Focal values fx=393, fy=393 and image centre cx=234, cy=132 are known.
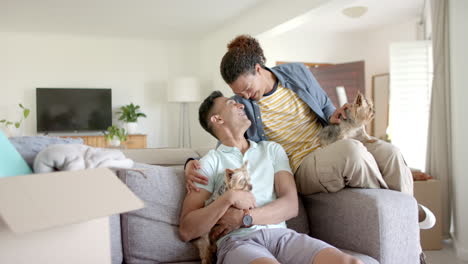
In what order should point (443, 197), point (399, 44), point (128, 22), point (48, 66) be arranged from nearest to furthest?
point (443, 197)
point (399, 44)
point (128, 22)
point (48, 66)

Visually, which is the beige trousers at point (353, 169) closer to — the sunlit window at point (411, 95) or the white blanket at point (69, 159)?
the white blanket at point (69, 159)

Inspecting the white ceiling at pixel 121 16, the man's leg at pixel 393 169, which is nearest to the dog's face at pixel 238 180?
the man's leg at pixel 393 169

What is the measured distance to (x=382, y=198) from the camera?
5.10 ft

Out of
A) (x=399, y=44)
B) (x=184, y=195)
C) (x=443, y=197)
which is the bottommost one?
(x=443, y=197)

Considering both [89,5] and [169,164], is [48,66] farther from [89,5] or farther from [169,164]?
[169,164]

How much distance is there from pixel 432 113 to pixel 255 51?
199 cm

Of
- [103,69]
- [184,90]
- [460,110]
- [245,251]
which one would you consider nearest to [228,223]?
[245,251]

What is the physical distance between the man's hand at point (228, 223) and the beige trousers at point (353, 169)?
0.44 m

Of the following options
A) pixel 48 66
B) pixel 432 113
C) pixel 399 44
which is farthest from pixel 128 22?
pixel 432 113

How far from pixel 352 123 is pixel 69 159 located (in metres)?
1.30

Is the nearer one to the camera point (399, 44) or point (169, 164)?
point (169, 164)

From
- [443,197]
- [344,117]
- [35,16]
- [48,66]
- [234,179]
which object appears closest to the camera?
[234,179]

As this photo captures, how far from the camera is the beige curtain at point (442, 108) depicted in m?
3.06

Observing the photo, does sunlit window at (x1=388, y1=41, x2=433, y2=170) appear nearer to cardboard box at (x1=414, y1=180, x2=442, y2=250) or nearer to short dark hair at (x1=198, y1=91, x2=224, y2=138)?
cardboard box at (x1=414, y1=180, x2=442, y2=250)
